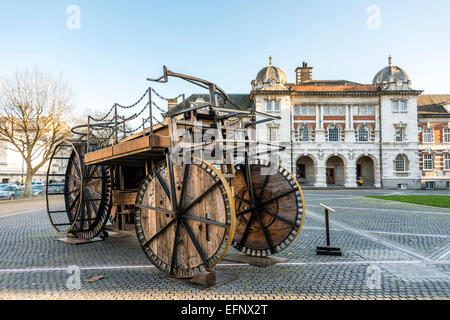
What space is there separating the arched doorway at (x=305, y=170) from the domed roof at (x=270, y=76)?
1091cm

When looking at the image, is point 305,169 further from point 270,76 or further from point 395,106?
point 395,106

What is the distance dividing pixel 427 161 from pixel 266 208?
137 feet

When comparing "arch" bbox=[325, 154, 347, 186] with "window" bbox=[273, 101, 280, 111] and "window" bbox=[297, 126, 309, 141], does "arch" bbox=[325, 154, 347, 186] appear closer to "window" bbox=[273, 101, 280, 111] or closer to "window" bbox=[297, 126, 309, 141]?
"window" bbox=[297, 126, 309, 141]

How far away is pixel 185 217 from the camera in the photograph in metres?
5.19

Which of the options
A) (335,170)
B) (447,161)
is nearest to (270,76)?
(335,170)

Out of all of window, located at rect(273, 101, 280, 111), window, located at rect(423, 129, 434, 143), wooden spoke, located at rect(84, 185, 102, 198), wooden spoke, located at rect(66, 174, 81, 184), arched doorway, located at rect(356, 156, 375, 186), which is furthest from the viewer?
arched doorway, located at rect(356, 156, 375, 186)

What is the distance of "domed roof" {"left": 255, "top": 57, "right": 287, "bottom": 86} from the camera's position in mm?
38375

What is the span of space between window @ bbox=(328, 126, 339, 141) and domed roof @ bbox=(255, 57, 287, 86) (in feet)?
28.6

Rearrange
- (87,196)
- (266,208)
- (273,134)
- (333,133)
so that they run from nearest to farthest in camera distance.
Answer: (266,208)
(87,196)
(273,134)
(333,133)

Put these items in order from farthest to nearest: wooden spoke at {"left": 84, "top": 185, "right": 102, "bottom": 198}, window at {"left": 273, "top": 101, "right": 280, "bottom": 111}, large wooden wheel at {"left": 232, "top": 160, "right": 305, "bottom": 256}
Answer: window at {"left": 273, "top": 101, "right": 280, "bottom": 111}, wooden spoke at {"left": 84, "top": 185, "right": 102, "bottom": 198}, large wooden wheel at {"left": 232, "top": 160, "right": 305, "bottom": 256}

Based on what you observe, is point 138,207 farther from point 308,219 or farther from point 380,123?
point 380,123

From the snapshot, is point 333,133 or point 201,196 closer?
point 201,196

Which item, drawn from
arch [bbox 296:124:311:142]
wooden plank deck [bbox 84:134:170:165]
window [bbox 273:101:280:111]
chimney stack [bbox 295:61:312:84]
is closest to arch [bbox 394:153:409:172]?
arch [bbox 296:124:311:142]
